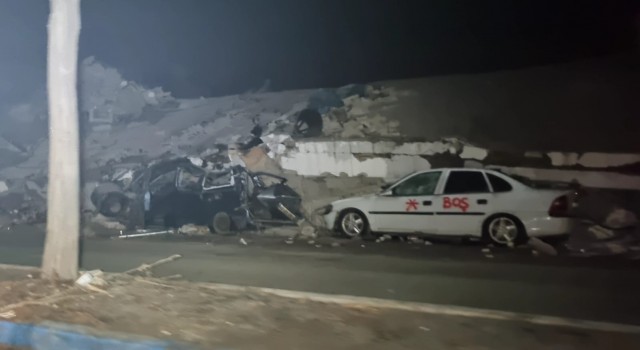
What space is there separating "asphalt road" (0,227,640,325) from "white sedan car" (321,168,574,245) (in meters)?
0.51

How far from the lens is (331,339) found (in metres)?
6.18

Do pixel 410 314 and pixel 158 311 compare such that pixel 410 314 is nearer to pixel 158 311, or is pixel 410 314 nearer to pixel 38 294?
pixel 158 311

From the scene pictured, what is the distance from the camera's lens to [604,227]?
1372cm

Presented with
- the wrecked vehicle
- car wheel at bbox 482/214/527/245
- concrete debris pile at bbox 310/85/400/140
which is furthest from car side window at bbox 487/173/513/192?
the wrecked vehicle

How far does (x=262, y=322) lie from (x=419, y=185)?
8.24m

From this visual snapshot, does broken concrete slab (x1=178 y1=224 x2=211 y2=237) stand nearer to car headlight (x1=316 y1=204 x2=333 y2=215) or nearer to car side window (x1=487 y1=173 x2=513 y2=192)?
car headlight (x1=316 y1=204 x2=333 y2=215)

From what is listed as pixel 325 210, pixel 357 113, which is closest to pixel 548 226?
pixel 325 210

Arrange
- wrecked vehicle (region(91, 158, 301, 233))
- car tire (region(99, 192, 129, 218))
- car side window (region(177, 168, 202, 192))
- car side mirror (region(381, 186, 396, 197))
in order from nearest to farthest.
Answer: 1. car side mirror (region(381, 186, 396, 197))
2. wrecked vehicle (region(91, 158, 301, 233))
3. car side window (region(177, 168, 202, 192))
4. car tire (region(99, 192, 129, 218))

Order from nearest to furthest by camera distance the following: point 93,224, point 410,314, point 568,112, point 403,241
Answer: point 410,314
point 403,241
point 568,112
point 93,224

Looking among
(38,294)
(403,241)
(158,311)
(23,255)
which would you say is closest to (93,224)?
(23,255)

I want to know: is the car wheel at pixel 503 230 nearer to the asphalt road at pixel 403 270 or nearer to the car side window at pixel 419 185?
the asphalt road at pixel 403 270

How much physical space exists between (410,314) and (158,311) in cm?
264

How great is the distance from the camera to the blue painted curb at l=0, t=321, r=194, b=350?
5.94 m

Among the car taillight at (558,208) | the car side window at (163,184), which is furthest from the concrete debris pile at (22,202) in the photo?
the car taillight at (558,208)
